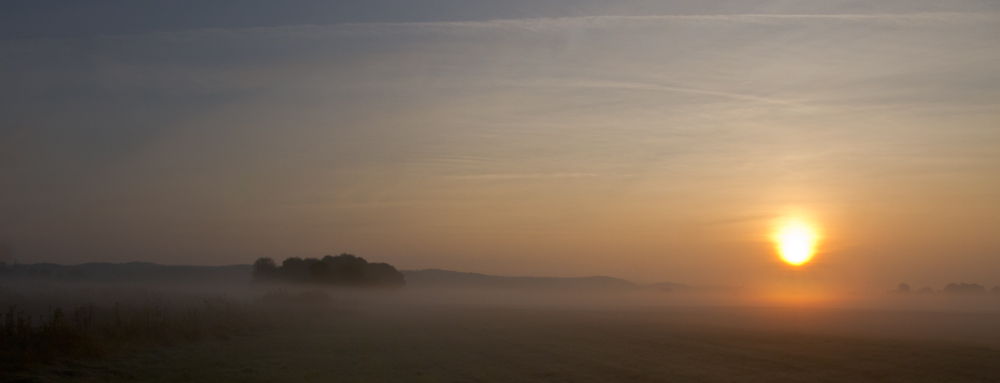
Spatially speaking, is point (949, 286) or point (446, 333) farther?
point (949, 286)

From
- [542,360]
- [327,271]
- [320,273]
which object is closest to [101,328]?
[542,360]

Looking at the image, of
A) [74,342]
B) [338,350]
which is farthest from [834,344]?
[74,342]

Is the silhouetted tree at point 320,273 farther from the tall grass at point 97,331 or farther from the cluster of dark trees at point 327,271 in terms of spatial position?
the tall grass at point 97,331

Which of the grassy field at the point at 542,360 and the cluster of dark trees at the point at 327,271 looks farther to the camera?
the cluster of dark trees at the point at 327,271

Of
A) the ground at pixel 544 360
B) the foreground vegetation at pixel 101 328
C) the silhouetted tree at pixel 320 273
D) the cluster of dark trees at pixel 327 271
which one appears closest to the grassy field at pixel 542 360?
the ground at pixel 544 360

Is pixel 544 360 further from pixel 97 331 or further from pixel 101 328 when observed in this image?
pixel 101 328

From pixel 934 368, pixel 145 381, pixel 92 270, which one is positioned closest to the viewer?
pixel 145 381

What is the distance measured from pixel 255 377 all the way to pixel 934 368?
16597 mm

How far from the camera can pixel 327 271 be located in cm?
7406

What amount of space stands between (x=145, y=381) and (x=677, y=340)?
17.3m

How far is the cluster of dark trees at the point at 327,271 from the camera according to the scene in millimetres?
73312

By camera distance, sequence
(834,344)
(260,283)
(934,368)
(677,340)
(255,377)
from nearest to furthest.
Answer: (255,377)
(934,368)
(834,344)
(677,340)
(260,283)

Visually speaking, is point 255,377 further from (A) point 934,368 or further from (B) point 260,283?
(B) point 260,283

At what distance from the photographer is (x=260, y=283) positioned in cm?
8075
